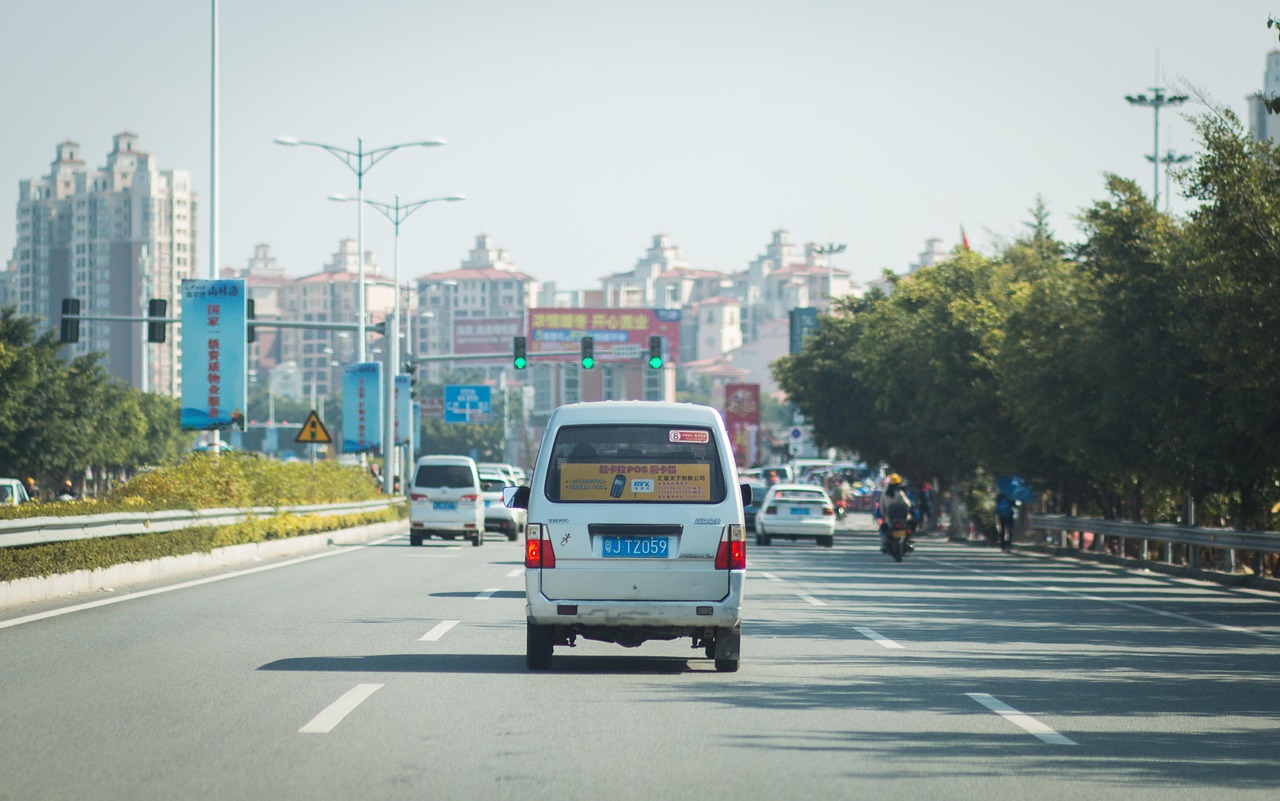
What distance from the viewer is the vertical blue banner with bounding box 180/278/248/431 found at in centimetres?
3384

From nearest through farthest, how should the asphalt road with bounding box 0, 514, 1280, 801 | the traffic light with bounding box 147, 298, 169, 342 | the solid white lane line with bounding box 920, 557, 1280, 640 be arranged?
the asphalt road with bounding box 0, 514, 1280, 801, the solid white lane line with bounding box 920, 557, 1280, 640, the traffic light with bounding box 147, 298, 169, 342

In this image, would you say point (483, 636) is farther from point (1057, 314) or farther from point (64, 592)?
point (1057, 314)

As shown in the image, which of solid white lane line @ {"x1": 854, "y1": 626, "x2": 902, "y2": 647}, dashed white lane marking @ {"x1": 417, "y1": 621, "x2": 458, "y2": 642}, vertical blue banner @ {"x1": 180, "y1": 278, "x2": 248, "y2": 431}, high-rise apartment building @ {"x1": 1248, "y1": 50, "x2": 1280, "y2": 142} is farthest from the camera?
high-rise apartment building @ {"x1": 1248, "y1": 50, "x2": 1280, "y2": 142}

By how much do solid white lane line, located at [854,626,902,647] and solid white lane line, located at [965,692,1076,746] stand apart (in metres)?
3.81

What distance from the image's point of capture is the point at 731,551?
12711 mm

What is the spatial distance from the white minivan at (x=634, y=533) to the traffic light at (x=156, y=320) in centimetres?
2933

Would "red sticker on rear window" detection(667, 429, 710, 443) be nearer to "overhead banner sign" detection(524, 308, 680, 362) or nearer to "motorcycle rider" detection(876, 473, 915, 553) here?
"motorcycle rider" detection(876, 473, 915, 553)

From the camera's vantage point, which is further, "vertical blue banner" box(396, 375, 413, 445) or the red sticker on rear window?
"vertical blue banner" box(396, 375, 413, 445)

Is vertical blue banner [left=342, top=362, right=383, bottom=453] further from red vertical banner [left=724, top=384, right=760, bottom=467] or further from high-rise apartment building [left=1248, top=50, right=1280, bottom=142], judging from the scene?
high-rise apartment building [left=1248, top=50, right=1280, bottom=142]

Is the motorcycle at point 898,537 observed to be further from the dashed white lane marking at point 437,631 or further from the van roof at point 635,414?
the van roof at point 635,414

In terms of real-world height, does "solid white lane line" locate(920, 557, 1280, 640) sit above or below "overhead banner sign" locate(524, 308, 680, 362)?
below

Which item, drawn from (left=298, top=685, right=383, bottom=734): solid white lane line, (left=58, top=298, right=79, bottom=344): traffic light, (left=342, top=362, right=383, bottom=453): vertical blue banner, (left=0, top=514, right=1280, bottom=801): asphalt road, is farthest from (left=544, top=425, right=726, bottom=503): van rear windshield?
(left=342, top=362, right=383, bottom=453): vertical blue banner

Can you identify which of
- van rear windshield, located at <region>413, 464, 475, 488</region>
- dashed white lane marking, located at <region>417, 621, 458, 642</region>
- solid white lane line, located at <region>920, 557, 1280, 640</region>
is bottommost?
solid white lane line, located at <region>920, 557, 1280, 640</region>

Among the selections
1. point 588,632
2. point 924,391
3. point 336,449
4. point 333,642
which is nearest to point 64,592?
point 333,642
